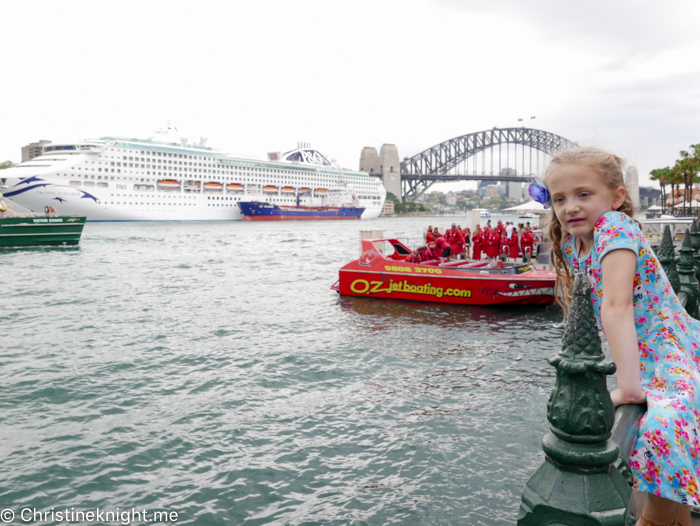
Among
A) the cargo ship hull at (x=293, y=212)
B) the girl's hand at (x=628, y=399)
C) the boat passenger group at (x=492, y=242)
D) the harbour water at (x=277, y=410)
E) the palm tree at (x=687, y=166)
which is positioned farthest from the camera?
the cargo ship hull at (x=293, y=212)

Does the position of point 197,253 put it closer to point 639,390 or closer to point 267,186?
point 639,390

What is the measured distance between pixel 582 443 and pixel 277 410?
6.49 metres

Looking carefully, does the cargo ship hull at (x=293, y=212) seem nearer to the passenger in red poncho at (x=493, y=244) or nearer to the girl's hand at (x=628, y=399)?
the passenger in red poncho at (x=493, y=244)

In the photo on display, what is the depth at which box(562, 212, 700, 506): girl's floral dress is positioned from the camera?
160cm

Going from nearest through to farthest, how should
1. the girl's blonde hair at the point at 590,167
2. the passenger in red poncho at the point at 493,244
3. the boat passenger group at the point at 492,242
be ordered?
the girl's blonde hair at the point at 590,167 → the boat passenger group at the point at 492,242 → the passenger in red poncho at the point at 493,244

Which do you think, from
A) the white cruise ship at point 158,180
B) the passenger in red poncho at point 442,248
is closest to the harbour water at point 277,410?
the passenger in red poncho at point 442,248

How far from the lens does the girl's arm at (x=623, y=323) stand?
1696mm

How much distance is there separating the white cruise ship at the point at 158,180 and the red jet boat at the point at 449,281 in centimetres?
5911

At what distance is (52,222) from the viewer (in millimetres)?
32062

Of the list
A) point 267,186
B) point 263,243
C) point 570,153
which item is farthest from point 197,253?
point 267,186

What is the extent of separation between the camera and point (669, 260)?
3559 millimetres

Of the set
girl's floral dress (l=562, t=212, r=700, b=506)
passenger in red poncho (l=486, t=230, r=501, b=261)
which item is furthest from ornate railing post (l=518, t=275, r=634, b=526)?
passenger in red poncho (l=486, t=230, r=501, b=261)

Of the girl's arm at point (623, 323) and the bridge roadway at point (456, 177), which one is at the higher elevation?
the bridge roadway at point (456, 177)

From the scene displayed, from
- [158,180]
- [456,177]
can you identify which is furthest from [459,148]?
[158,180]
